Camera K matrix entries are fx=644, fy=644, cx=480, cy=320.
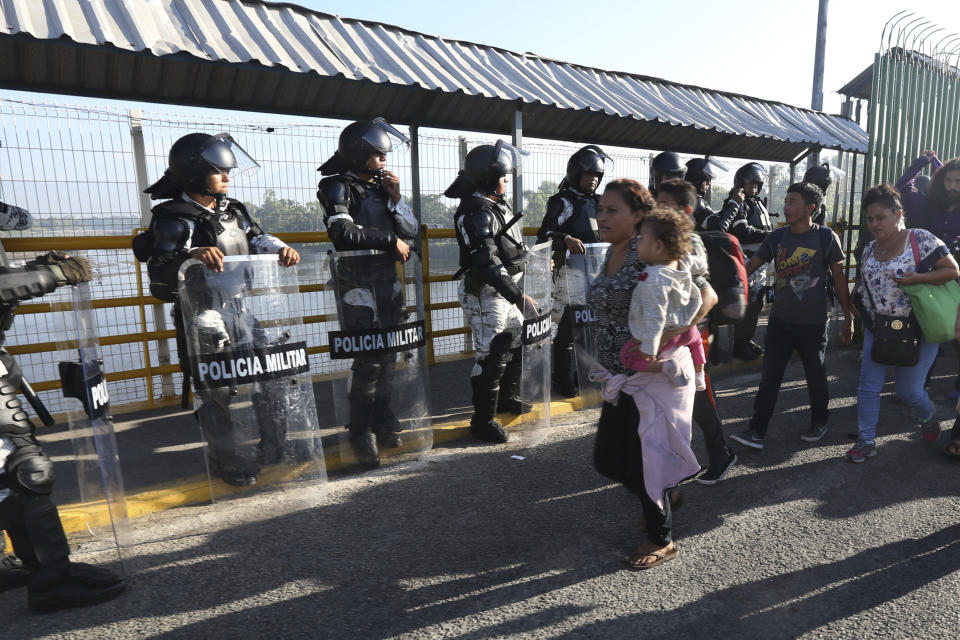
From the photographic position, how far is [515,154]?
461 cm

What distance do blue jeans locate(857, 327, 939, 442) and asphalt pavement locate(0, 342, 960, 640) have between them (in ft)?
0.93

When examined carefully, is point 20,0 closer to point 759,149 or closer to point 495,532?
point 495,532

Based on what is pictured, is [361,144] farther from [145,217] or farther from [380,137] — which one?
[145,217]

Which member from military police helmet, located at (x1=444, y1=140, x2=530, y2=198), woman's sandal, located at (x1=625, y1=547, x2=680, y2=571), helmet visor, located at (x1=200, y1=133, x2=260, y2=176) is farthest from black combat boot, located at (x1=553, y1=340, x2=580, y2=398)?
helmet visor, located at (x1=200, y1=133, x2=260, y2=176)

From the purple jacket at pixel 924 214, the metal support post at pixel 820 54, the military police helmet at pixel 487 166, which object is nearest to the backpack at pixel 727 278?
the military police helmet at pixel 487 166

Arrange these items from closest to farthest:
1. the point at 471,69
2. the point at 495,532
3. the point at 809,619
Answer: the point at 809,619, the point at 495,532, the point at 471,69

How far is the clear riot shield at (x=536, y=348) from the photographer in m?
4.37

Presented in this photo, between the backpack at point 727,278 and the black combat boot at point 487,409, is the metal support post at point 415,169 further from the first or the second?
the backpack at point 727,278

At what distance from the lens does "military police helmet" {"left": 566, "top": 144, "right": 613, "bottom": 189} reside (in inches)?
209

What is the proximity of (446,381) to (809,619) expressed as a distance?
4119 millimetres

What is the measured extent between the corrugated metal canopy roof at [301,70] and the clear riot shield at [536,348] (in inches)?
70.3

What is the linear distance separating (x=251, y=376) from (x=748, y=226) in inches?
231

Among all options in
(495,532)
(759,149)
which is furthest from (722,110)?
(495,532)

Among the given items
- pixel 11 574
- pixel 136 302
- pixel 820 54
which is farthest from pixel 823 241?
pixel 820 54
